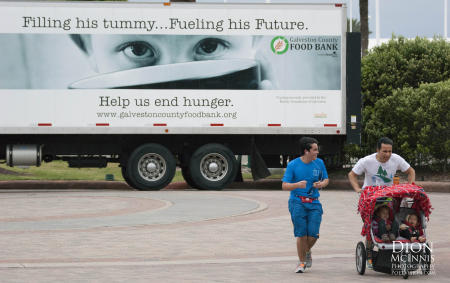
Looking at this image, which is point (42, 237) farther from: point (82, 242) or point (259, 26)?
point (259, 26)

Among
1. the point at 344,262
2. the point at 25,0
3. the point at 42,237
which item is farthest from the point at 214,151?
the point at 344,262

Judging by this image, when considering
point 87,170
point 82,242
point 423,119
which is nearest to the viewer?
point 82,242

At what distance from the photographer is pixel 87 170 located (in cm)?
3011

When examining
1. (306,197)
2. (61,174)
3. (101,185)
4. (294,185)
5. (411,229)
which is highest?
(294,185)

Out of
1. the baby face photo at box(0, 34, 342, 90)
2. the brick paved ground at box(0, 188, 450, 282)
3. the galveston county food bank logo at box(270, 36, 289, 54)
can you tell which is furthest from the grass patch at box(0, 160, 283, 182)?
the brick paved ground at box(0, 188, 450, 282)

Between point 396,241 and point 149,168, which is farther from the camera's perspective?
point 149,168

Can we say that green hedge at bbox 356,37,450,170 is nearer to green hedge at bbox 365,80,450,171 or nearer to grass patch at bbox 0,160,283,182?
green hedge at bbox 365,80,450,171

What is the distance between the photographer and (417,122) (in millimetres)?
24719

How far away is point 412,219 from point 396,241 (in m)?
0.33

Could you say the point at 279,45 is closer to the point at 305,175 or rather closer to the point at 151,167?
the point at 151,167

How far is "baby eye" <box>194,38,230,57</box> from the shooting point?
2259 cm

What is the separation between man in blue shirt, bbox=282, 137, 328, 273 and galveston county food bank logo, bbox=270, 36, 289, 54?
42.7ft

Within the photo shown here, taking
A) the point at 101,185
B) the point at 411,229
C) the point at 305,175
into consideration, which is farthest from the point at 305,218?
the point at 101,185

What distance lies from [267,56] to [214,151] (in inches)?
105
